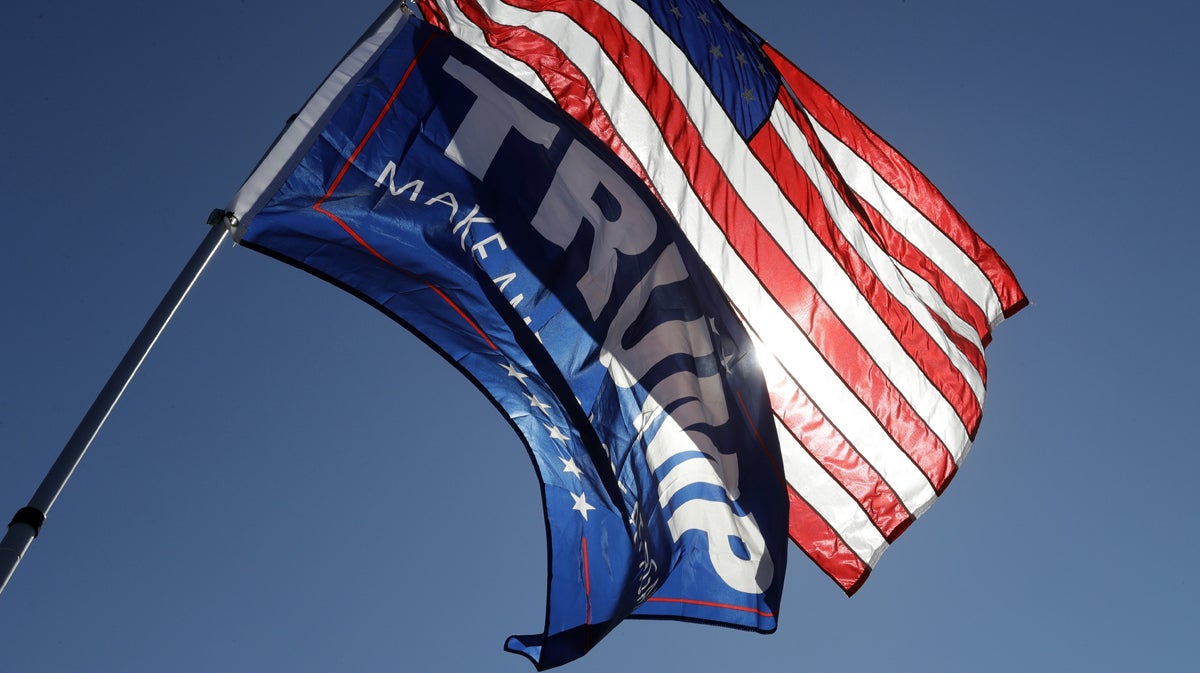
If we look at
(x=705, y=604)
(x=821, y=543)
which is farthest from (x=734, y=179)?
(x=705, y=604)

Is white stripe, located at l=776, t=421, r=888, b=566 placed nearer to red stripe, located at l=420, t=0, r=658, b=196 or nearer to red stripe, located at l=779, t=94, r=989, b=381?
red stripe, located at l=779, t=94, r=989, b=381

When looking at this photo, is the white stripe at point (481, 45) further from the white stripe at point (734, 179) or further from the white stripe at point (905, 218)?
the white stripe at point (905, 218)

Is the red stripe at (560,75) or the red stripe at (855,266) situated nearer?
the red stripe at (560,75)

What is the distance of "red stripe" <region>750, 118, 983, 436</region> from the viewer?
352 inches

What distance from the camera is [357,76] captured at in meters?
6.05

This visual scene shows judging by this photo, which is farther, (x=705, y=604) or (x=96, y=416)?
(x=705, y=604)

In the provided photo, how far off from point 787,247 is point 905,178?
198cm

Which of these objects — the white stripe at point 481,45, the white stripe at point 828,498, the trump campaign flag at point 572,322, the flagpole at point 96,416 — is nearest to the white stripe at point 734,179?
the white stripe at point 481,45

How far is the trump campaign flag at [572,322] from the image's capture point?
20.8 feet

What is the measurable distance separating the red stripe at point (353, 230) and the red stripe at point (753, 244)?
7.43 ft

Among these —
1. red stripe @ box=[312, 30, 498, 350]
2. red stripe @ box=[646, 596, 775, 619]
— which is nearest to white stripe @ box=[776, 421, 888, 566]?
red stripe @ box=[646, 596, 775, 619]

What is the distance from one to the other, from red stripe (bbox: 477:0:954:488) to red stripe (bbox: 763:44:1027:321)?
1736 millimetres

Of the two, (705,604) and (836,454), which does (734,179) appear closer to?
(836,454)

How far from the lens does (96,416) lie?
455 centimetres
